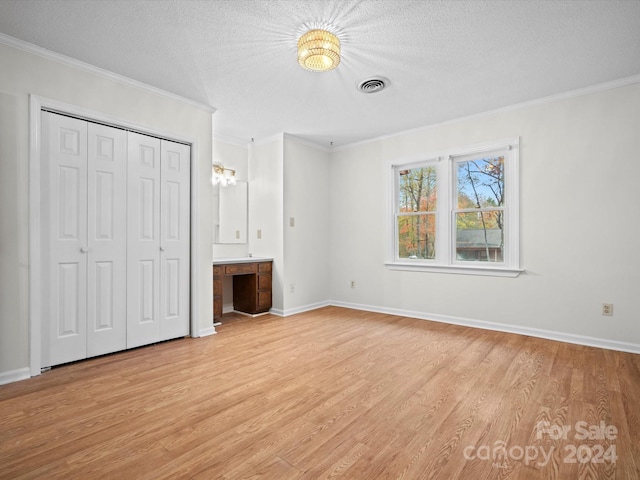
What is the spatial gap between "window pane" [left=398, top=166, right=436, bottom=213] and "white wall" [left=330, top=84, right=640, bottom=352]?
32 cm

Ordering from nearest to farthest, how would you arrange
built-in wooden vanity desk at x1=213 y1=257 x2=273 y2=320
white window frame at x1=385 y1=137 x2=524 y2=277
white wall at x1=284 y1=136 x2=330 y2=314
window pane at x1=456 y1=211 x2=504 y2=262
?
white window frame at x1=385 y1=137 x2=524 y2=277 → window pane at x1=456 y1=211 x2=504 y2=262 → built-in wooden vanity desk at x1=213 y1=257 x2=273 y2=320 → white wall at x1=284 y1=136 x2=330 y2=314

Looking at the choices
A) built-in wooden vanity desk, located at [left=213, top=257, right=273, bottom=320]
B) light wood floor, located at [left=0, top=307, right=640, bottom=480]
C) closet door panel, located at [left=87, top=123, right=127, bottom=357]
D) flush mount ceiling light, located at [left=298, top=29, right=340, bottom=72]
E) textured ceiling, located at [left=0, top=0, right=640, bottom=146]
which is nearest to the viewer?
light wood floor, located at [left=0, top=307, right=640, bottom=480]

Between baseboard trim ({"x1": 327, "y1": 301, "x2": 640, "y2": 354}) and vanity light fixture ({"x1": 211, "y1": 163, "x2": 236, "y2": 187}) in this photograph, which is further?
vanity light fixture ({"x1": 211, "y1": 163, "x2": 236, "y2": 187})

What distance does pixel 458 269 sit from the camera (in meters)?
4.33

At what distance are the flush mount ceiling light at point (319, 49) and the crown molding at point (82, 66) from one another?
1.69 meters

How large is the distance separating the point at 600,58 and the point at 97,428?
184 inches

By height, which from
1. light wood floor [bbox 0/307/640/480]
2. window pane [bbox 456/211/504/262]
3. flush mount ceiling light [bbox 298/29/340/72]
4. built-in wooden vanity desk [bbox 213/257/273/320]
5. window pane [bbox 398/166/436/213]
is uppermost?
flush mount ceiling light [bbox 298/29/340/72]

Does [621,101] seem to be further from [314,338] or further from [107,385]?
[107,385]

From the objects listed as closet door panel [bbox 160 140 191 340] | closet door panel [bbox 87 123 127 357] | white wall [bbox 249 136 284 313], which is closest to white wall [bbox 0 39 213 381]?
closet door panel [bbox 87 123 127 357]

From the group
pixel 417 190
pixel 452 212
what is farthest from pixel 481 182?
pixel 417 190

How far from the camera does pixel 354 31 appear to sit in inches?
100.0

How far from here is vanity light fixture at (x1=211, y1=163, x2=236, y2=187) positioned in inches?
193

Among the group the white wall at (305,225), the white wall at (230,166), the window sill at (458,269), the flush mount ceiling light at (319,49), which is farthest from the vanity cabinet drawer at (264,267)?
the flush mount ceiling light at (319,49)

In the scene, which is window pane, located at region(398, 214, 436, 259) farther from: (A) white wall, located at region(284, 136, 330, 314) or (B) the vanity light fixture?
(B) the vanity light fixture
